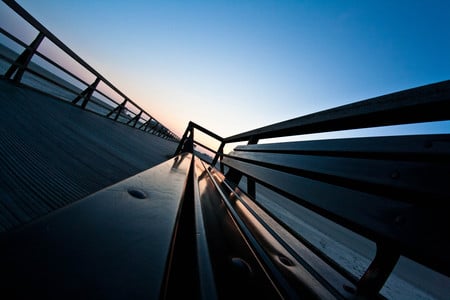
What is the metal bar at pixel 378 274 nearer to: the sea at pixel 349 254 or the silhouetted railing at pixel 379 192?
the silhouetted railing at pixel 379 192

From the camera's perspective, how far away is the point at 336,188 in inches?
26.4

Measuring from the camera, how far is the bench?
0.68ft

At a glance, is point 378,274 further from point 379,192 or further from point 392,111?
point 392,111

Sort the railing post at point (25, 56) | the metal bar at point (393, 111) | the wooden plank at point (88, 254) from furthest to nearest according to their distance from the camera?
the railing post at point (25, 56) < the metal bar at point (393, 111) < the wooden plank at point (88, 254)

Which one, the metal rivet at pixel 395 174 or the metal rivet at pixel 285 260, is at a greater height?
the metal rivet at pixel 395 174

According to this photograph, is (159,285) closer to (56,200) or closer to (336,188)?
(336,188)

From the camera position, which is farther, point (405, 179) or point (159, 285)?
point (405, 179)

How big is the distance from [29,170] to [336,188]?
140 centimetres

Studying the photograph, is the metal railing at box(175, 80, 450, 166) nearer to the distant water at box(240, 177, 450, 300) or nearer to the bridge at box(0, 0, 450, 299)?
the bridge at box(0, 0, 450, 299)

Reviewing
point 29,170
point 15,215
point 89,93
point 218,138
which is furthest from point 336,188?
point 89,93

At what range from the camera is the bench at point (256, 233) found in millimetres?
209

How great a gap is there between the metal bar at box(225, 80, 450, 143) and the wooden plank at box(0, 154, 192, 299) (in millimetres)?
719

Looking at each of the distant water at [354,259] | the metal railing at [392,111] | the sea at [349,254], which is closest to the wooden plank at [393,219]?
the metal railing at [392,111]

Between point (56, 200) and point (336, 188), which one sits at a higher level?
point (336, 188)
